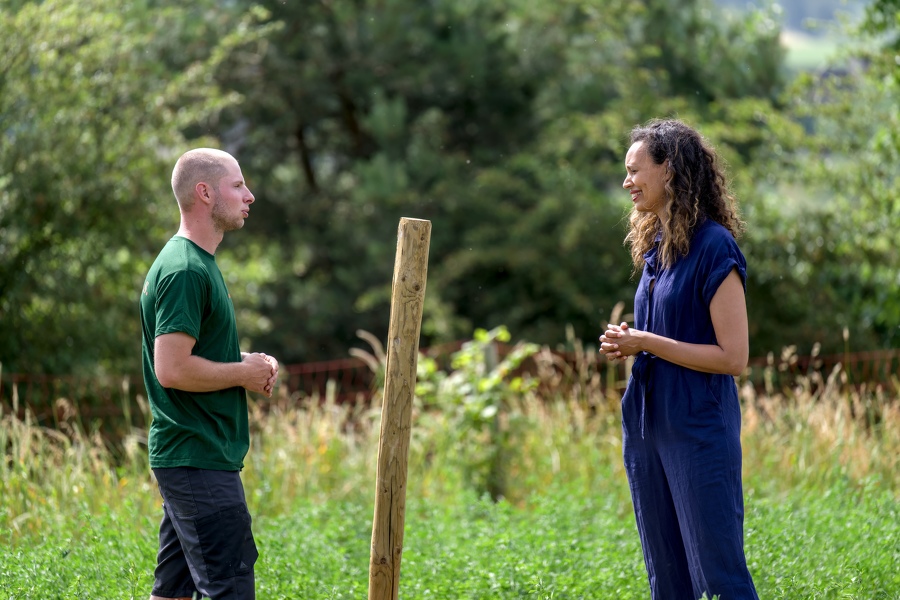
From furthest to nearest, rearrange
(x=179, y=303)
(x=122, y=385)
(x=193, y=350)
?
(x=122, y=385)
(x=193, y=350)
(x=179, y=303)

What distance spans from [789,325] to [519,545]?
26.5ft

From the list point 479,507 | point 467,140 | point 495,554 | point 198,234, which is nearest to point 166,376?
point 198,234

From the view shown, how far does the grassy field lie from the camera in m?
4.27

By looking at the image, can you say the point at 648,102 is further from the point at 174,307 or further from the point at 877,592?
the point at 174,307

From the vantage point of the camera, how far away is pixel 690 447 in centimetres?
340

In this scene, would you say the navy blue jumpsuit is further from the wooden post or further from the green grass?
the wooden post

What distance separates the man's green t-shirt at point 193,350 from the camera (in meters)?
3.23

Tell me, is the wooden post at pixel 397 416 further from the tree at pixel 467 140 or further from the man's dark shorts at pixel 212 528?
the tree at pixel 467 140

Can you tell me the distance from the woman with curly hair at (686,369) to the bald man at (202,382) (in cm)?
132

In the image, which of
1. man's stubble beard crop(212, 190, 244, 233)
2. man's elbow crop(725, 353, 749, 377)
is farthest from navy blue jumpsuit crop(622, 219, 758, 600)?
man's stubble beard crop(212, 190, 244, 233)

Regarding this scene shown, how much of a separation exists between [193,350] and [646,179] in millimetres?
1686

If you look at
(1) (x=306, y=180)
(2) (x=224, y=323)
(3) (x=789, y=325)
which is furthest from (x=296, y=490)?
(1) (x=306, y=180)

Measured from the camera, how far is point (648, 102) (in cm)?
1352

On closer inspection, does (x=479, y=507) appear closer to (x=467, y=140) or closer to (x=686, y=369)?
(x=686, y=369)
